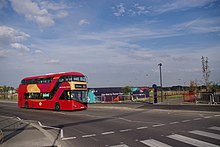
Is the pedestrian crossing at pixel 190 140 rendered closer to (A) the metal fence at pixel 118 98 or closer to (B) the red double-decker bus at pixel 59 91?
(B) the red double-decker bus at pixel 59 91

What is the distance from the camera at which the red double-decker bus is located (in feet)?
79.3

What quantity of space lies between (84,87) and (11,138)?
14626mm

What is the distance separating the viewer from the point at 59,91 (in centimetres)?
2502

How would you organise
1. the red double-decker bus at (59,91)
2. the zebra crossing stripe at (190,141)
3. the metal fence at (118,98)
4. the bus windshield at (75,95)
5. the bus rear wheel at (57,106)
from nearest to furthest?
the zebra crossing stripe at (190,141) → the bus windshield at (75,95) → the red double-decker bus at (59,91) → the bus rear wheel at (57,106) → the metal fence at (118,98)

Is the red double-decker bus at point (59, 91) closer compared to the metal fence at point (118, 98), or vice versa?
the red double-decker bus at point (59, 91)

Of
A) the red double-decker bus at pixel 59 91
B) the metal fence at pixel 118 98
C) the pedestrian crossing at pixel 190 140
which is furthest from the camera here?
the metal fence at pixel 118 98

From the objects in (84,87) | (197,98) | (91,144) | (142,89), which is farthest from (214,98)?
(142,89)

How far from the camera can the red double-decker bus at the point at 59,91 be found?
952 inches

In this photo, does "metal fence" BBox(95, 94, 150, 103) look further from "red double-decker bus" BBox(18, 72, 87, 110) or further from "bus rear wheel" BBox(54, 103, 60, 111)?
"bus rear wheel" BBox(54, 103, 60, 111)

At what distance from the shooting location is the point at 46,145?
9.11 metres

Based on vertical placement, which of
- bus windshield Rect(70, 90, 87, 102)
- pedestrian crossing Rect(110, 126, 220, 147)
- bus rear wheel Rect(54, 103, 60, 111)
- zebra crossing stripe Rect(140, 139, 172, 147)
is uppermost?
bus windshield Rect(70, 90, 87, 102)

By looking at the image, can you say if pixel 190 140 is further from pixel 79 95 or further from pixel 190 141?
pixel 79 95

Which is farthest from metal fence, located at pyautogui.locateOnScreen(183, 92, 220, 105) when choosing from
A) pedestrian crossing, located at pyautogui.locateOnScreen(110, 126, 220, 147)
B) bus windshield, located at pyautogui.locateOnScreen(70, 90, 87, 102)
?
pedestrian crossing, located at pyautogui.locateOnScreen(110, 126, 220, 147)

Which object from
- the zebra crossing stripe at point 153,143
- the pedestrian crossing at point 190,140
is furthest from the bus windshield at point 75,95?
the zebra crossing stripe at point 153,143
